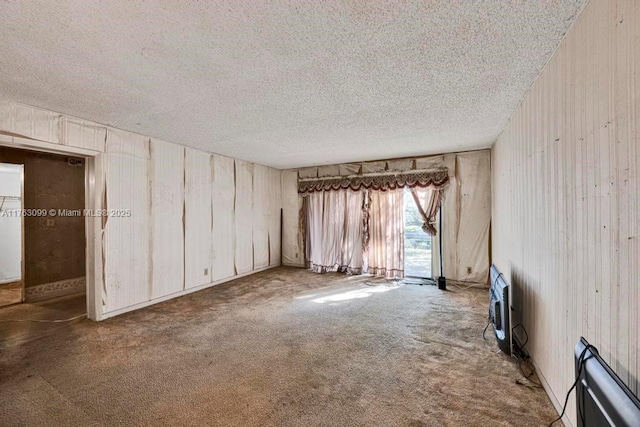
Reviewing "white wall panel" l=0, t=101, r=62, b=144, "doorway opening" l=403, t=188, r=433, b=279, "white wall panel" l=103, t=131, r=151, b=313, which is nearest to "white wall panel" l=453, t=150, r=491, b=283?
"doorway opening" l=403, t=188, r=433, b=279

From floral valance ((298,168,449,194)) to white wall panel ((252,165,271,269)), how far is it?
0.81 m

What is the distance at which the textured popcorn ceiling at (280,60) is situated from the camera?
1.43m

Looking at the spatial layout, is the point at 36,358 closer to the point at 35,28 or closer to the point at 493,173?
the point at 35,28

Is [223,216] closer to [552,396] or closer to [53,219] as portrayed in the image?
[53,219]

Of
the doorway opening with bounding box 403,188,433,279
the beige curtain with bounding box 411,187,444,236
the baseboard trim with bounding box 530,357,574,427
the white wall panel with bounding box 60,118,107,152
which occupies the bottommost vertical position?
the baseboard trim with bounding box 530,357,574,427

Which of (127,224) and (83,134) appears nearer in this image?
(83,134)

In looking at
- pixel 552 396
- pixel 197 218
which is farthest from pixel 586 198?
pixel 197 218

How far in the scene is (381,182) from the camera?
5.26m

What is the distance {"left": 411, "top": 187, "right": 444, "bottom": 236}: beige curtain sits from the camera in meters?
4.84

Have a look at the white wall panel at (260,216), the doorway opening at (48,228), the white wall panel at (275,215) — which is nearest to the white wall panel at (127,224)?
the doorway opening at (48,228)

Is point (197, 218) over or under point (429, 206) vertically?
under

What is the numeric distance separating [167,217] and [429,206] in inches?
172

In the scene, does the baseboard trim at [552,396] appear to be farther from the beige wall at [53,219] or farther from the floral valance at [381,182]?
the beige wall at [53,219]

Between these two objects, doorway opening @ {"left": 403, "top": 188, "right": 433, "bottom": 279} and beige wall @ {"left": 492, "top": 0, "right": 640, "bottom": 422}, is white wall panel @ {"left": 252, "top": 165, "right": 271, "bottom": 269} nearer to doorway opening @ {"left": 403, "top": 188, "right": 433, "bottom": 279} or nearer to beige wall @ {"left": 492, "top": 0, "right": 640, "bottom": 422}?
doorway opening @ {"left": 403, "top": 188, "right": 433, "bottom": 279}
